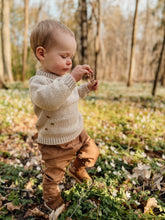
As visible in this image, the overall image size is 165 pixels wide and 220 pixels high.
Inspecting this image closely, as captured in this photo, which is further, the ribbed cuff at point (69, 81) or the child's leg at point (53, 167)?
the child's leg at point (53, 167)

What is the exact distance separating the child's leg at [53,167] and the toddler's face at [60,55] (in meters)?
0.80

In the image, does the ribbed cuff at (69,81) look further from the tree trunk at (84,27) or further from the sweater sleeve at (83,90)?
the tree trunk at (84,27)

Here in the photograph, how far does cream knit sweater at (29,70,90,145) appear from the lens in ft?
5.01

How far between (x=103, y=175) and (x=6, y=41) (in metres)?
11.0

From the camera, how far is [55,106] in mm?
1573

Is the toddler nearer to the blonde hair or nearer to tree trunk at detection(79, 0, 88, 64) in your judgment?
the blonde hair

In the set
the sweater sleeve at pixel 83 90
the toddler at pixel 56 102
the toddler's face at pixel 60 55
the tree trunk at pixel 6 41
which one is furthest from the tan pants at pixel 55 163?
the tree trunk at pixel 6 41

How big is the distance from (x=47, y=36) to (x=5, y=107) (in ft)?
12.8

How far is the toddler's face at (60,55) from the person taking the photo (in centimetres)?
161

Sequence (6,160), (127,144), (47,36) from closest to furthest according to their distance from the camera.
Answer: (47,36), (6,160), (127,144)

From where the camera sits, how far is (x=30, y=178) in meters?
2.55

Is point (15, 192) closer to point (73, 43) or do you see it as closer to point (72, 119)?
point (72, 119)

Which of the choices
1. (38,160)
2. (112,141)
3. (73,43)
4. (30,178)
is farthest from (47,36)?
(112,141)

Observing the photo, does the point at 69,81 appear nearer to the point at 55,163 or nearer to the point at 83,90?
the point at 83,90
